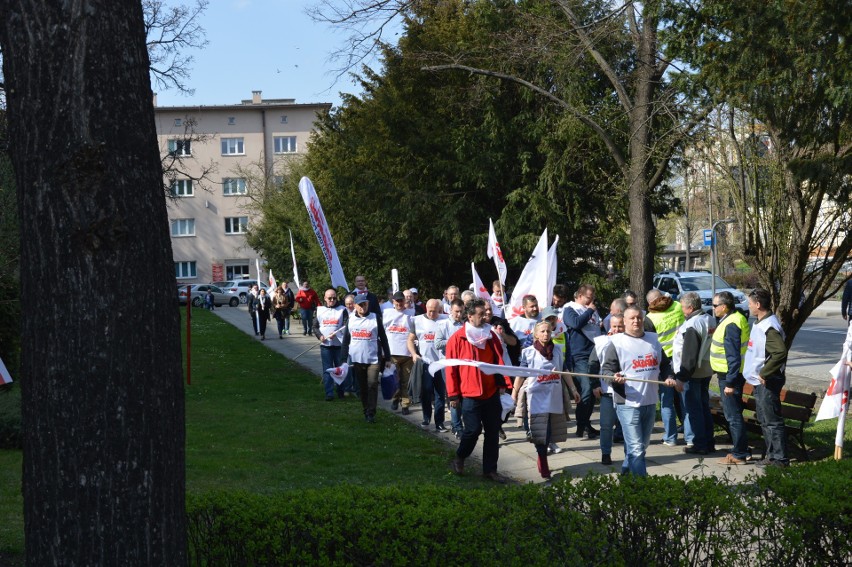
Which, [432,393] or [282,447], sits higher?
[432,393]

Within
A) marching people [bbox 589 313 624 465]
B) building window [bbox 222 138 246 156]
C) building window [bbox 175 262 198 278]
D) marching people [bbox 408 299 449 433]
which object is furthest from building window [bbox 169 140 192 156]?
building window [bbox 222 138 246 156]

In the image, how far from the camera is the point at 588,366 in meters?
11.1

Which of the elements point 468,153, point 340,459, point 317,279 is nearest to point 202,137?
point 468,153

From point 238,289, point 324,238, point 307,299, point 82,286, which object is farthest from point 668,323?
point 238,289

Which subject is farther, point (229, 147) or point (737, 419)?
point (229, 147)

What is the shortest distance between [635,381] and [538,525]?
12.5ft

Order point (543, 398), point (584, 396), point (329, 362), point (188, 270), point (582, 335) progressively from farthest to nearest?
point (188, 270) → point (329, 362) → point (582, 335) → point (584, 396) → point (543, 398)

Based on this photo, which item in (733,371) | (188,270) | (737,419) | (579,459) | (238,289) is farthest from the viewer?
(188,270)

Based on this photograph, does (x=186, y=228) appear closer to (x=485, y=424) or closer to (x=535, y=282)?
(x=535, y=282)

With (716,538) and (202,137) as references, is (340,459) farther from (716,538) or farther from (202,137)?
(202,137)

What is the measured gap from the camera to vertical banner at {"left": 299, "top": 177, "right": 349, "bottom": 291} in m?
13.9

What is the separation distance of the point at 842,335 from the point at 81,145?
2812 cm

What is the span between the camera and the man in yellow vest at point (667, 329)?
11547mm

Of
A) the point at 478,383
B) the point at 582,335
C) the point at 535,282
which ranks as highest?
the point at 535,282
